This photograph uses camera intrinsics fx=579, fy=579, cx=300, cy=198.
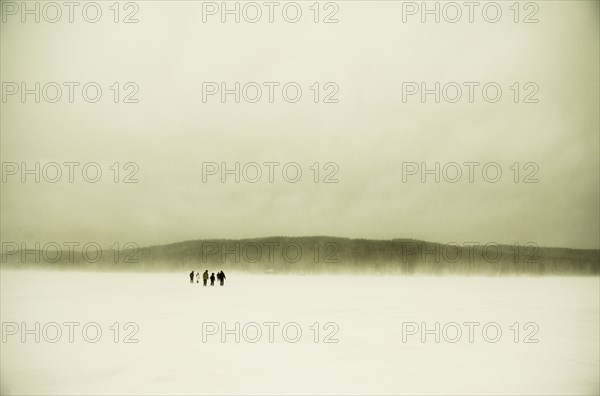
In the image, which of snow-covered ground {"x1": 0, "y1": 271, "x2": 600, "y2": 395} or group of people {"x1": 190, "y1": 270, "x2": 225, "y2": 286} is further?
group of people {"x1": 190, "y1": 270, "x2": 225, "y2": 286}

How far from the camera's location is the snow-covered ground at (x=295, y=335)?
3852 millimetres

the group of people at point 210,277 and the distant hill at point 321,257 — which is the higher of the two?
the distant hill at point 321,257

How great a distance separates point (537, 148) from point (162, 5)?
3.08 metres

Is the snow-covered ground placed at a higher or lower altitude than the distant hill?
lower

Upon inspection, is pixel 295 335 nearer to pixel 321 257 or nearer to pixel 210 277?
pixel 321 257

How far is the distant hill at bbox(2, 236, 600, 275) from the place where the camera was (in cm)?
448

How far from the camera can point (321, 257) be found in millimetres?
4609

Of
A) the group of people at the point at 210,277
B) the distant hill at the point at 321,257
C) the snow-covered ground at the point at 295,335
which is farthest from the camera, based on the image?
the group of people at the point at 210,277

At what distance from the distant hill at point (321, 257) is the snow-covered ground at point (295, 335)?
95mm

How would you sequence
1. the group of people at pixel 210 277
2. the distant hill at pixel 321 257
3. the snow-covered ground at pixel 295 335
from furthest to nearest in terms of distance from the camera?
the group of people at pixel 210 277 < the distant hill at pixel 321 257 < the snow-covered ground at pixel 295 335

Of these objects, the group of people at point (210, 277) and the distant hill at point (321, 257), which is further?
the group of people at point (210, 277)

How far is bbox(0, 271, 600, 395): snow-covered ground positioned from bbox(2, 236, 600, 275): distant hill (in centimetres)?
10

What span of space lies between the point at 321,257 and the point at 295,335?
2.20 ft

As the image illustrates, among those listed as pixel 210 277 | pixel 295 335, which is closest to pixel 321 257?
pixel 295 335
